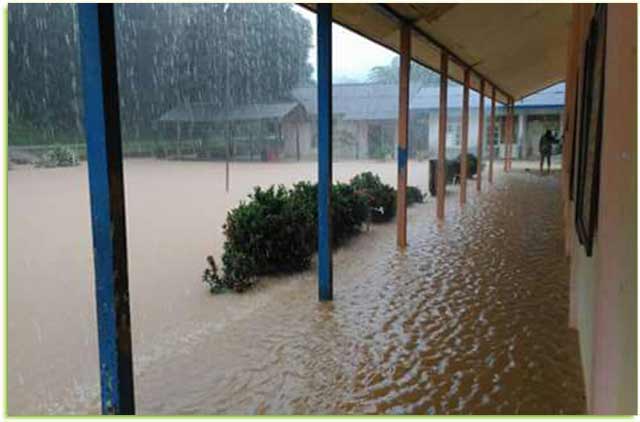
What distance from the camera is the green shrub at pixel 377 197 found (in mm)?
9211

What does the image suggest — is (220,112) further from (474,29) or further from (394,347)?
(394,347)

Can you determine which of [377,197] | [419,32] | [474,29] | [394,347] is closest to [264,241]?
[394,347]

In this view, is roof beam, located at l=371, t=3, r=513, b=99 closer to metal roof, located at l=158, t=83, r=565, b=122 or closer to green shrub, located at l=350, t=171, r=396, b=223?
green shrub, located at l=350, t=171, r=396, b=223

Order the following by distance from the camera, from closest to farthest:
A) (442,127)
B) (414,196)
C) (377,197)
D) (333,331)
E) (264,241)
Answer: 1. (333,331)
2. (264,241)
3. (442,127)
4. (377,197)
5. (414,196)

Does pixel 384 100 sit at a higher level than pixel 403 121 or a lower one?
higher

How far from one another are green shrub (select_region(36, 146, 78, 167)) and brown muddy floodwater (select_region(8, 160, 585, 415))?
651 inches

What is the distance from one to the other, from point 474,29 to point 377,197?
11.3ft

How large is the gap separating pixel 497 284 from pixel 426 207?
5843 millimetres

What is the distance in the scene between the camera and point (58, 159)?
24.1 metres

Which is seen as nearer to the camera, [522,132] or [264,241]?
[264,241]

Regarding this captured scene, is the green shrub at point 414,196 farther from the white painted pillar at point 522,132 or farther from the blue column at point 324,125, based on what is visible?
the white painted pillar at point 522,132

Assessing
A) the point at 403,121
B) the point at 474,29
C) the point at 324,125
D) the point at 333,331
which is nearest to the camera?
the point at 333,331

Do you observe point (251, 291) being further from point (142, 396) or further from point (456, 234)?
point (456, 234)

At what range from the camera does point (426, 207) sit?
11.0 meters
